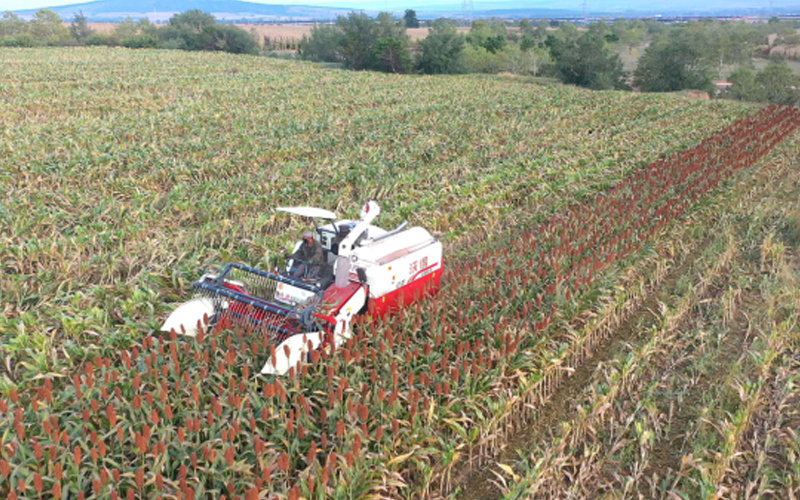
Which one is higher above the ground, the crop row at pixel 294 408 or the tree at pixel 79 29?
the tree at pixel 79 29

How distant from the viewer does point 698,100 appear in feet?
87.2

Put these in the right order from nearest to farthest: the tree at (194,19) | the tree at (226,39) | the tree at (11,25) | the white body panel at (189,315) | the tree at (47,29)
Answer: the white body panel at (189,315), the tree at (226,39), the tree at (47,29), the tree at (194,19), the tree at (11,25)

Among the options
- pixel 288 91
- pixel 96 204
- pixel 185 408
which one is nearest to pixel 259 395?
pixel 185 408

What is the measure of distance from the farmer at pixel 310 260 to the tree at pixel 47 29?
2466 inches

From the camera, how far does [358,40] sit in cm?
4319

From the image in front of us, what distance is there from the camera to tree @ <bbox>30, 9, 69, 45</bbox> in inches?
2371

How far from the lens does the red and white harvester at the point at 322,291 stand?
5.93m

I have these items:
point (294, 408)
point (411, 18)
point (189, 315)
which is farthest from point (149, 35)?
point (411, 18)

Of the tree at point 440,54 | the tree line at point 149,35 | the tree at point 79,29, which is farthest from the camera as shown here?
the tree at point 79,29

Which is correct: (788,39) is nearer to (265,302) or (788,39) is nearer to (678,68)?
(678,68)

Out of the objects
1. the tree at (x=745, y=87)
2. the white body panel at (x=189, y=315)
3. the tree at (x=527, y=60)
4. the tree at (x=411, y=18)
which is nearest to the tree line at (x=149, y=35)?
the tree at (x=527, y=60)

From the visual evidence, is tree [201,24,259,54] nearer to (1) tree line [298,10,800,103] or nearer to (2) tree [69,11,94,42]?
(1) tree line [298,10,800,103]

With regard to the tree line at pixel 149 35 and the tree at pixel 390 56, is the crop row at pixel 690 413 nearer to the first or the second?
the tree at pixel 390 56

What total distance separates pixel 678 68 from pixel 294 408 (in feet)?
131
